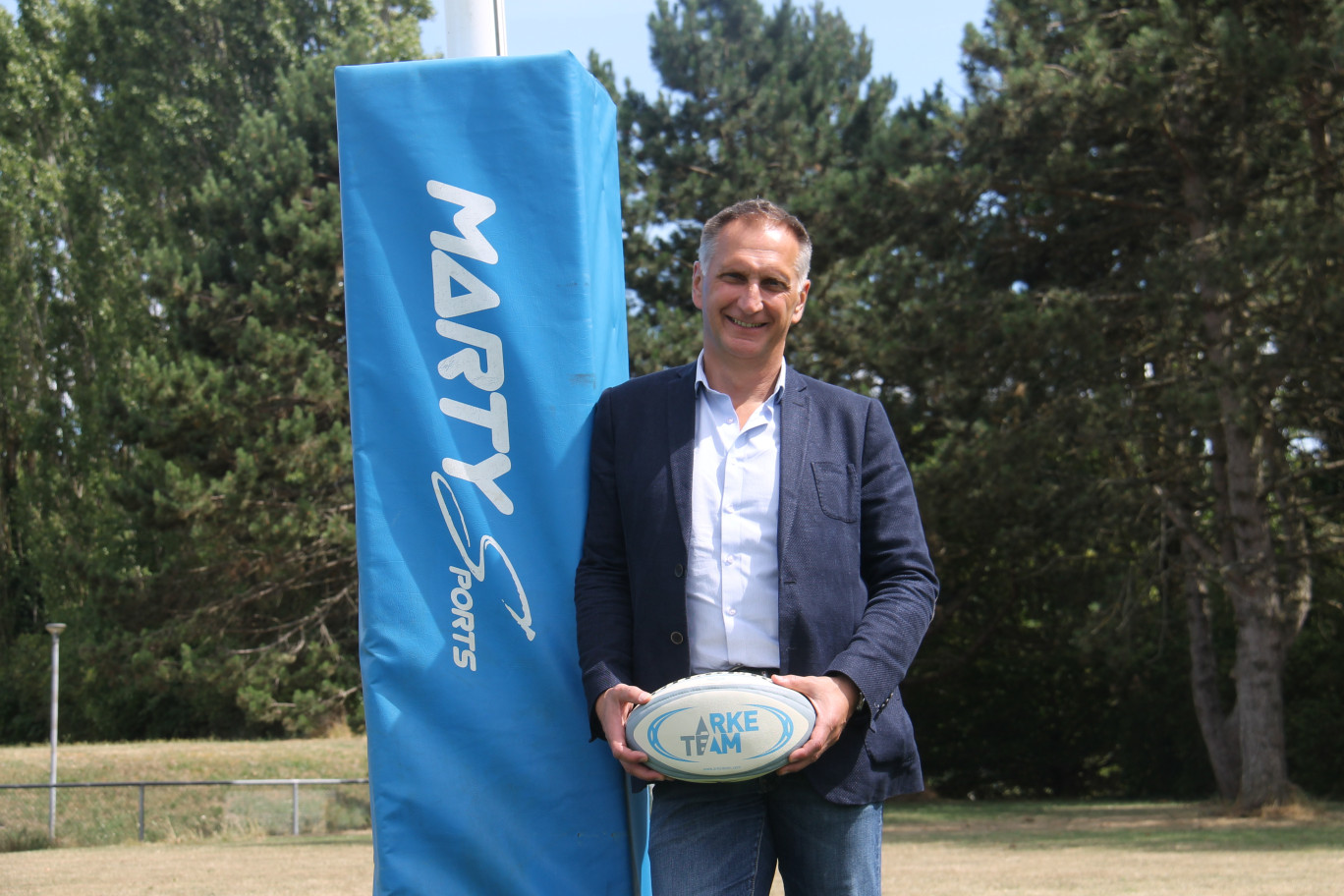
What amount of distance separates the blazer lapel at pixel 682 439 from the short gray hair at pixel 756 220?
0.85 feet

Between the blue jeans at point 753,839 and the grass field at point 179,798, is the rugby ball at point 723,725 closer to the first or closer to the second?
the blue jeans at point 753,839

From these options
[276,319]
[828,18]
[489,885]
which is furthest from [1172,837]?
[828,18]

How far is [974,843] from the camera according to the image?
46.2ft

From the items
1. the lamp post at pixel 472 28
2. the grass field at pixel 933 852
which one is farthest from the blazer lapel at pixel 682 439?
the grass field at pixel 933 852

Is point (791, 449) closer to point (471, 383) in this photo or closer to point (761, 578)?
point (761, 578)

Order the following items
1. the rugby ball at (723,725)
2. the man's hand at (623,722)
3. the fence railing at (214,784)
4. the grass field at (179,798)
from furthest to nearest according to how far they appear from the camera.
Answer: the fence railing at (214,784), the grass field at (179,798), the man's hand at (623,722), the rugby ball at (723,725)

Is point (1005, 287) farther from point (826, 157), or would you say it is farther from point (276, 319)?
point (276, 319)

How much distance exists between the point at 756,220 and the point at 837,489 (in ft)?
1.92

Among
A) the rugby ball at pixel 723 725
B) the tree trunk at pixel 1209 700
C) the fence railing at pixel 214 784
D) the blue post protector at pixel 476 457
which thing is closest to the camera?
the rugby ball at pixel 723 725

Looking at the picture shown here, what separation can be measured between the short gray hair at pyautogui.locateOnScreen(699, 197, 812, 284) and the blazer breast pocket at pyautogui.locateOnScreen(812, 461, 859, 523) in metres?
0.42

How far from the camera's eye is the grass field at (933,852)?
9172mm

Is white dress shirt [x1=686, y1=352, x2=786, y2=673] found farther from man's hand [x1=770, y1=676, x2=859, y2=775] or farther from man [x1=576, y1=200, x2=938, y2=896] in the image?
man's hand [x1=770, y1=676, x2=859, y2=775]

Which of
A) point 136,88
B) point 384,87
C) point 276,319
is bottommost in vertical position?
point 384,87

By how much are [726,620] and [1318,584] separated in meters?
19.9
